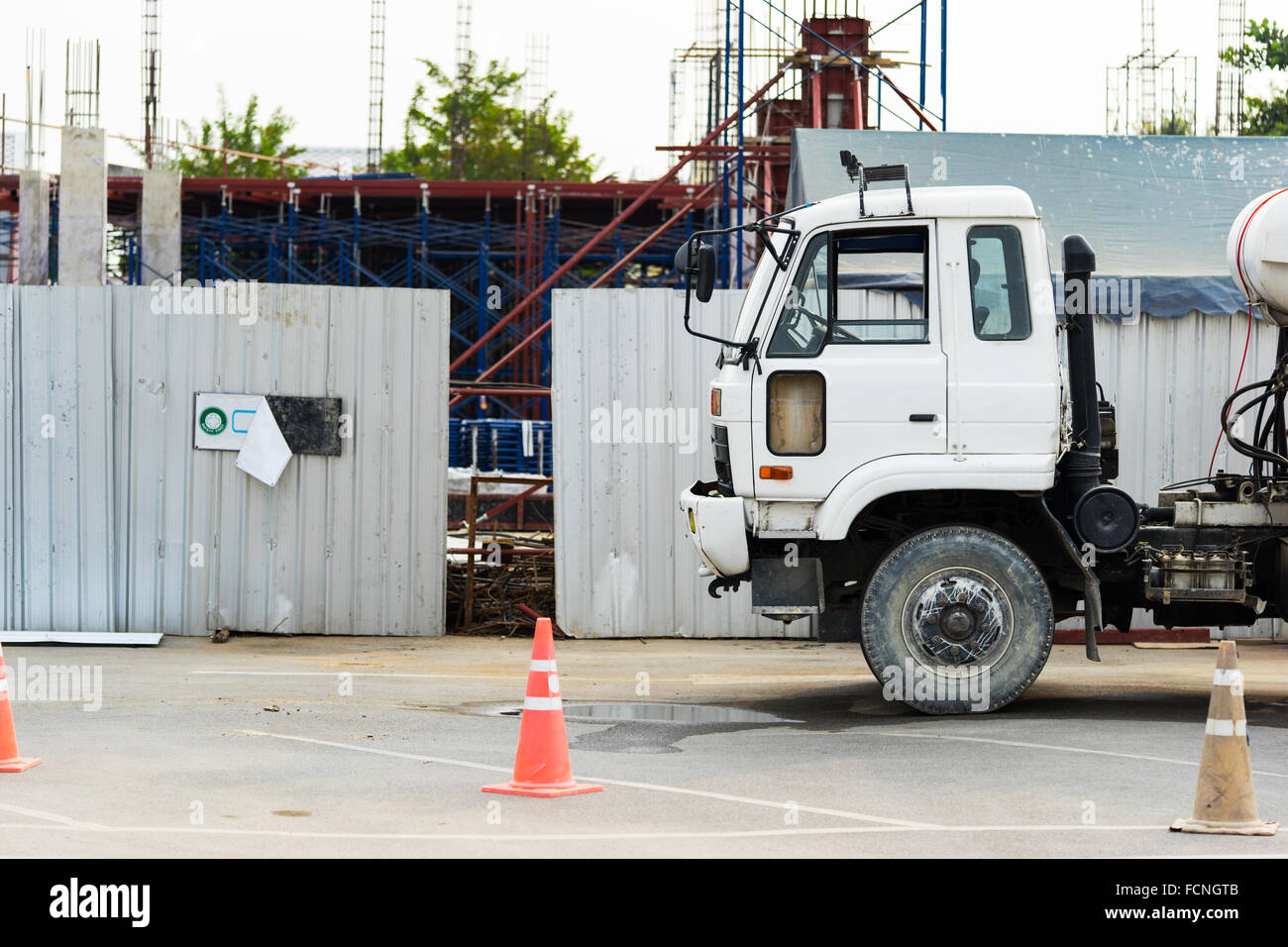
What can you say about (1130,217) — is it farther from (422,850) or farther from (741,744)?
(422,850)

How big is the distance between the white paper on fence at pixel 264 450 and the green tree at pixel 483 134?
3780 centimetres

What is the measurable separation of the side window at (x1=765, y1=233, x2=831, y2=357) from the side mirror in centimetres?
65

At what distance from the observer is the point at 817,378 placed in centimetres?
912

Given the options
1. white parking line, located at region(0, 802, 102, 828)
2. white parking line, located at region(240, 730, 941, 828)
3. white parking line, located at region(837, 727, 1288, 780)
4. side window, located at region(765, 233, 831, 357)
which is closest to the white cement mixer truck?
side window, located at region(765, 233, 831, 357)

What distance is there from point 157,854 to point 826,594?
517 centimetres

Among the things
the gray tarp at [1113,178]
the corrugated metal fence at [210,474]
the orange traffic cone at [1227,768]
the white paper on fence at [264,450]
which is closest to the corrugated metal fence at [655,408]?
the gray tarp at [1113,178]

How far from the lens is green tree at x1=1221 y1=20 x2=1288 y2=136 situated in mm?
33000

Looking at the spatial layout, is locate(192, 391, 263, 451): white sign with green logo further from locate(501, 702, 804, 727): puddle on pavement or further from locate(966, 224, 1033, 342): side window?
locate(966, 224, 1033, 342): side window

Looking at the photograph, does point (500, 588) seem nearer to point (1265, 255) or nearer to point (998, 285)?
point (998, 285)

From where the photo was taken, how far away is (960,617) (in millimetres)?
9102

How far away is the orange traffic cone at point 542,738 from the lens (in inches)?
276

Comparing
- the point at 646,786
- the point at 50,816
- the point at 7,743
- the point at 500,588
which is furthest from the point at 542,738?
the point at 500,588

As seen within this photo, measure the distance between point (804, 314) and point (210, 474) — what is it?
6406mm

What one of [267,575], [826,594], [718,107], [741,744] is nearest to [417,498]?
[267,575]
